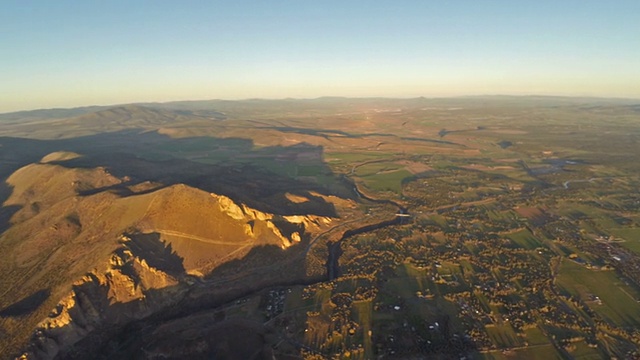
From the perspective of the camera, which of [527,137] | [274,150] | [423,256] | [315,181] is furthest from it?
[527,137]

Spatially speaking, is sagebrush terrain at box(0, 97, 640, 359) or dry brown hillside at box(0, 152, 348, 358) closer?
sagebrush terrain at box(0, 97, 640, 359)

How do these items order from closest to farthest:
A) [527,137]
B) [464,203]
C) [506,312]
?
[506,312], [464,203], [527,137]

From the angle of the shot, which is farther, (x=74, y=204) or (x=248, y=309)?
(x=74, y=204)

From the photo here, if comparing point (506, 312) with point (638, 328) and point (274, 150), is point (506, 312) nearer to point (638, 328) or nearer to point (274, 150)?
point (638, 328)

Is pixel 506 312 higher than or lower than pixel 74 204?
lower

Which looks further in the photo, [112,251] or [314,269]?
[314,269]

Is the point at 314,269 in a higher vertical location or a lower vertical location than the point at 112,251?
lower

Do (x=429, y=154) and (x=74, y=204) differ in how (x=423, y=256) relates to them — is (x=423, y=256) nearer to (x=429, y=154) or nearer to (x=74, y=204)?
(x=74, y=204)

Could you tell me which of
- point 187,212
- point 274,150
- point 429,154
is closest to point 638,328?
point 187,212

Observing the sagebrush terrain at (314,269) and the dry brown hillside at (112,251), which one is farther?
the dry brown hillside at (112,251)
